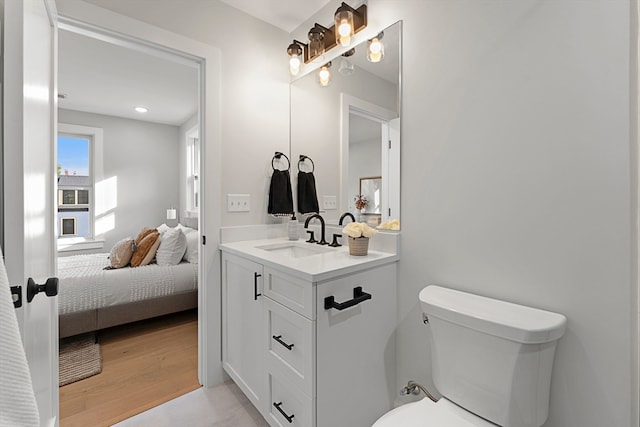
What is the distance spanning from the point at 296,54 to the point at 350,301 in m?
1.73

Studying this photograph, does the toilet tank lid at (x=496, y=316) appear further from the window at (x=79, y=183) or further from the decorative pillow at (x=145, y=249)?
the window at (x=79, y=183)

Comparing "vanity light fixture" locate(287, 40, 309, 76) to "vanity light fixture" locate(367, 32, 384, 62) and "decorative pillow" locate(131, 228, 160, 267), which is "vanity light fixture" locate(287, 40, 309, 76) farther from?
"decorative pillow" locate(131, 228, 160, 267)

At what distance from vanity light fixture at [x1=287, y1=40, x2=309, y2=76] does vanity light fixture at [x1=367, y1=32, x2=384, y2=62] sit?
600 millimetres

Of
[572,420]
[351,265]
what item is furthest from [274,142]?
[572,420]

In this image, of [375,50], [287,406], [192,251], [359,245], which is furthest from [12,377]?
[192,251]

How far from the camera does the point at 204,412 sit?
1654 millimetres

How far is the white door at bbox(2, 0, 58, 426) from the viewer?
73 centimetres

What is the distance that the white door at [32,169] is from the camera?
28.6 inches

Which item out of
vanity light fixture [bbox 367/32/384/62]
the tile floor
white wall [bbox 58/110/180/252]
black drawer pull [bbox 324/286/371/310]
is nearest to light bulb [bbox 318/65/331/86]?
vanity light fixture [bbox 367/32/384/62]

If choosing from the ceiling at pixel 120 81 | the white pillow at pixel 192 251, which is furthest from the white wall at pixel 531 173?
the white pillow at pixel 192 251

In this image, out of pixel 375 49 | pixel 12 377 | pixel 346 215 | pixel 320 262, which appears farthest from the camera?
pixel 346 215

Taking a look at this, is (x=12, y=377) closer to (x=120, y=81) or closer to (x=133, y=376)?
(x=133, y=376)

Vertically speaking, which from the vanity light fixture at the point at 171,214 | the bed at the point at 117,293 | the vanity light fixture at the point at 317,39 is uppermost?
the vanity light fixture at the point at 317,39

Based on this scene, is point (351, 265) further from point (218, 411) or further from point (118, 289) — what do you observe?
point (118, 289)
